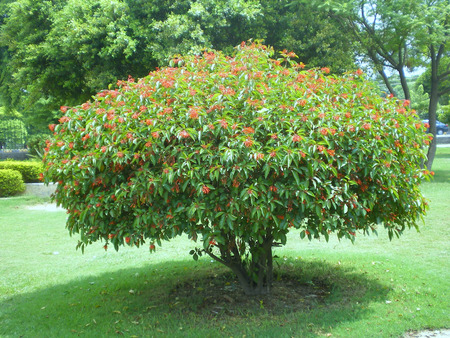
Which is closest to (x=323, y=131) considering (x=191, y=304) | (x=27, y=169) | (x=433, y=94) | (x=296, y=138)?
(x=296, y=138)

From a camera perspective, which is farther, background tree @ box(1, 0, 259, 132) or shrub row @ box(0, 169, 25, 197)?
shrub row @ box(0, 169, 25, 197)

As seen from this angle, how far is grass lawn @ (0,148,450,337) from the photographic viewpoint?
14.1ft

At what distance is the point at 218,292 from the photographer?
5297 mm

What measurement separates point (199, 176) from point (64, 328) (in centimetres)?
220

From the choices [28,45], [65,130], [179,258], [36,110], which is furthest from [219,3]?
[36,110]

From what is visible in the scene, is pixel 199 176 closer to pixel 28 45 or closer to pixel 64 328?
pixel 64 328

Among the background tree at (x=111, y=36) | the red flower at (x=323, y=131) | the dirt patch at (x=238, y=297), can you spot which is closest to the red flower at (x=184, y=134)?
the red flower at (x=323, y=131)

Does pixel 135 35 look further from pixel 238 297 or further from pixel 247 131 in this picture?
pixel 247 131

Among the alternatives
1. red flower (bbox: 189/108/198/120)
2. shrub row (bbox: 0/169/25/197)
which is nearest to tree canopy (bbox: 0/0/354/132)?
shrub row (bbox: 0/169/25/197)

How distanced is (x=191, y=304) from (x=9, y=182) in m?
11.8

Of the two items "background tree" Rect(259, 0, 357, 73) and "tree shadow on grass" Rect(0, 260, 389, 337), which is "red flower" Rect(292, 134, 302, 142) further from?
"background tree" Rect(259, 0, 357, 73)

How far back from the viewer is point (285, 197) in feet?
12.1

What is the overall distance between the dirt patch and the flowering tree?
2.54 ft

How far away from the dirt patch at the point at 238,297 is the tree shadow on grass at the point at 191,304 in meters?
0.01
